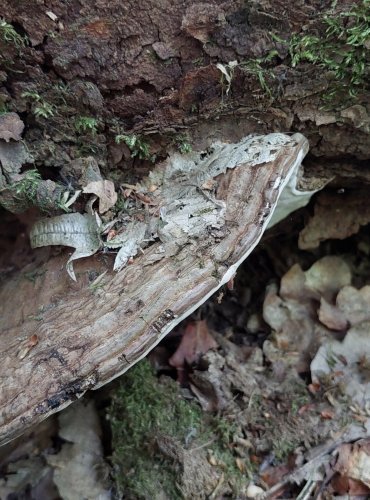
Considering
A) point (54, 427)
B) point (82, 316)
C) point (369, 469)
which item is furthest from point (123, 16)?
point (369, 469)

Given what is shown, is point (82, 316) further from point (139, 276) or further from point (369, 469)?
point (369, 469)

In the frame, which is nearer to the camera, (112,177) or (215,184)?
(215,184)

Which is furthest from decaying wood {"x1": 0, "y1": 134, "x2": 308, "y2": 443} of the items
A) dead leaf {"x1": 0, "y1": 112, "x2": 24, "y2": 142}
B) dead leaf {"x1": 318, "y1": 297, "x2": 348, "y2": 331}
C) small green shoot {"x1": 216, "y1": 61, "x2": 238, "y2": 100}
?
dead leaf {"x1": 318, "y1": 297, "x2": 348, "y2": 331}

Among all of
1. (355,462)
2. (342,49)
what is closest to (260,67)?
(342,49)

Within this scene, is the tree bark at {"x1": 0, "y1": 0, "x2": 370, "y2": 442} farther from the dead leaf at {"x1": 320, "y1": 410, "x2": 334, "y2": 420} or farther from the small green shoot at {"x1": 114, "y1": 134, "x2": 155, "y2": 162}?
the dead leaf at {"x1": 320, "y1": 410, "x2": 334, "y2": 420}

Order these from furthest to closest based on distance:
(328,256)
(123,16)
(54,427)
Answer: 1. (328,256)
2. (54,427)
3. (123,16)

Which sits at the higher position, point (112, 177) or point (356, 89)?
point (356, 89)

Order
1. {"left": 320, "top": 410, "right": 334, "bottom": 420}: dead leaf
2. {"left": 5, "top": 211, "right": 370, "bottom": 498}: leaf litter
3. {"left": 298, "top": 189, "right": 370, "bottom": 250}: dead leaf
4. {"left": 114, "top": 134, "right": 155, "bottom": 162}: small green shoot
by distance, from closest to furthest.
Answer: {"left": 114, "top": 134, "right": 155, "bottom": 162}: small green shoot < {"left": 5, "top": 211, "right": 370, "bottom": 498}: leaf litter < {"left": 320, "top": 410, "right": 334, "bottom": 420}: dead leaf < {"left": 298, "top": 189, "right": 370, "bottom": 250}: dead leaf
